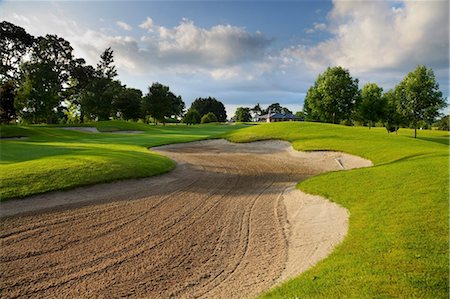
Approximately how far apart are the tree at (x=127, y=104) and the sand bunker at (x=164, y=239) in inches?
3022

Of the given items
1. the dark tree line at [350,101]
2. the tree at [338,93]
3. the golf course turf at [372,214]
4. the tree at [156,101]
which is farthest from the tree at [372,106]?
the tree at [156,101]

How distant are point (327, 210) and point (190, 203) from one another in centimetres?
572

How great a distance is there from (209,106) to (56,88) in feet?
326

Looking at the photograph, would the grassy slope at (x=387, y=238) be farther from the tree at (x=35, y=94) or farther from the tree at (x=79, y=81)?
the tree at (x=79, y=81)

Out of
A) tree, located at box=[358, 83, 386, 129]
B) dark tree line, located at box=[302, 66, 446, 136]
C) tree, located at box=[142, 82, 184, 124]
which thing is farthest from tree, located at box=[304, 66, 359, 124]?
tree, located at box=[142, 82, 184, 124]

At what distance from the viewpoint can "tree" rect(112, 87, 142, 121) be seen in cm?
8454

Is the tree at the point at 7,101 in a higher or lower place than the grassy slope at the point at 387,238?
higher

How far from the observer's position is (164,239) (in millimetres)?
8641

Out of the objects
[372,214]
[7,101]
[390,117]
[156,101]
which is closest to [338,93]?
[390,117]

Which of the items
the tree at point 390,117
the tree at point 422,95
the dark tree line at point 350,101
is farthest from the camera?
the dark tree line at point 350,101

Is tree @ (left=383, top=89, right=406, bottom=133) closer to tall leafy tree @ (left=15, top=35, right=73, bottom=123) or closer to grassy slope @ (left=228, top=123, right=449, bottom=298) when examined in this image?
grassy slope @ (left=228, top=123, right=449, bottom=298)

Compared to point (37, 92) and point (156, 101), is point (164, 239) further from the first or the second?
point (156, 101)

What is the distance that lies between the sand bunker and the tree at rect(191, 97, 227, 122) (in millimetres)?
144798

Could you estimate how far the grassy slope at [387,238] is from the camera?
211 inches
